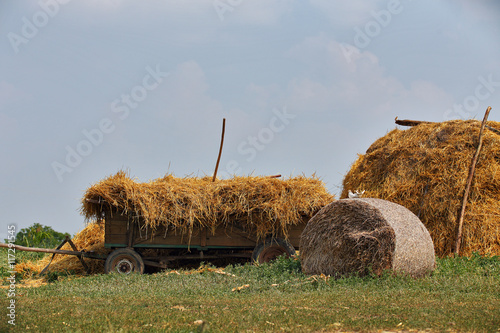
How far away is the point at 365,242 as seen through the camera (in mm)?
9984

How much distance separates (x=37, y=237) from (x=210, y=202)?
35.5ft

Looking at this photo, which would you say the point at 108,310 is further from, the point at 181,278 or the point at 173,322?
the point at 181,278

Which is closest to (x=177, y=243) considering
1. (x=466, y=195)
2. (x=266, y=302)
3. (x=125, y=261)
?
(x=125, y=261)

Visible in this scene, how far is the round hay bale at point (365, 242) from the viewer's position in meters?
9.79

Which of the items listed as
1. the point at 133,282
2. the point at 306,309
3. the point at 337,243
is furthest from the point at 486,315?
the point at 133,282

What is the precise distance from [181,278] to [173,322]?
190 inches

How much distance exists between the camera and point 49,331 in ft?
19.2

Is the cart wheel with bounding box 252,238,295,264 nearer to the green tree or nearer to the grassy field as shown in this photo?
the grassy field

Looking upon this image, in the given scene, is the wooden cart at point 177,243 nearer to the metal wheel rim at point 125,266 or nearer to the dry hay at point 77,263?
the metal wheel rim at point 125,266

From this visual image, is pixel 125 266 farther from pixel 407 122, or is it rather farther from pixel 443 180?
pixel 407 122

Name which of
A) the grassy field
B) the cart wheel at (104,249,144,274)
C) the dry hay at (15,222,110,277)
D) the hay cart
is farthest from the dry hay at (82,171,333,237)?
the dry hay at (15,222,110,277)

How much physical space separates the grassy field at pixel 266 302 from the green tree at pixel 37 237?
894cm

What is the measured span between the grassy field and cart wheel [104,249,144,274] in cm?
74

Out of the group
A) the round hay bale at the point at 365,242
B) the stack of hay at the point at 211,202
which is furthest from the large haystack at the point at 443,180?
the round hay bale at the point at 365,242
